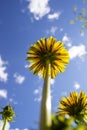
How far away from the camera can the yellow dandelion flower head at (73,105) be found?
1784 cm

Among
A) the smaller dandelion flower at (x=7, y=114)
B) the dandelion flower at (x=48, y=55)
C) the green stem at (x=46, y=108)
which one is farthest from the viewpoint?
the smaller dandelion flower at (x=7, y=114)

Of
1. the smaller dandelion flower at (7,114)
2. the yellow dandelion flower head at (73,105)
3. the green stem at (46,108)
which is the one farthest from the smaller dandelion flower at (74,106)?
the smaller dandelion flower at (7,114)

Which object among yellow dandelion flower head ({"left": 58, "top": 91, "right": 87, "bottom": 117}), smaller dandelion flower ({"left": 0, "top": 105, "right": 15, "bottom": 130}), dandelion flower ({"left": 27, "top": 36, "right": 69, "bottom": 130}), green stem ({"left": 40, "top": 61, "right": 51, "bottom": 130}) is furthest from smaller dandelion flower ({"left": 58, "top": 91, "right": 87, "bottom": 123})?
smaller dandelion flower ({"left": 0, "top": 105, "right": 15, "bottom": 130})

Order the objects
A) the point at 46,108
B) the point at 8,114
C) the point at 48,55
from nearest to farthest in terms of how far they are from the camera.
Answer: the point at 46,108
the point at 48,55
the point at 8,114

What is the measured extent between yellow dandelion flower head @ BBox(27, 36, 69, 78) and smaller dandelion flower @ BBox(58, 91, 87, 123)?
2058mm

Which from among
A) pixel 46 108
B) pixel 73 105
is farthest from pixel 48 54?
pixel 46 108

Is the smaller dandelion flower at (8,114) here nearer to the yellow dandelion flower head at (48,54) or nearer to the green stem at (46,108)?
the yellow dandelion flower head at (48,54)

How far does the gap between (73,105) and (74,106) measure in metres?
0.17

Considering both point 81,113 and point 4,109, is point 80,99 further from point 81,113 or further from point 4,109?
point 4,109

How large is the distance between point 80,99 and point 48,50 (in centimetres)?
381

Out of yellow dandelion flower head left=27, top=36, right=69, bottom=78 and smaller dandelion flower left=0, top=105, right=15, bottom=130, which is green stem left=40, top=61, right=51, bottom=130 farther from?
smaller dandelion flower left=0, top=105, right=15, bottom=130

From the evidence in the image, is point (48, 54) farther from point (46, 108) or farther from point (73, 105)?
point (46, 108)

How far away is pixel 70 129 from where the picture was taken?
24.2 feet

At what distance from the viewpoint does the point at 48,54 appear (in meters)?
17.6
